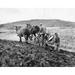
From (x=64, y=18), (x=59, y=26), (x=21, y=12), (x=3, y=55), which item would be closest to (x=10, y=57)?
(x=3, y=55)

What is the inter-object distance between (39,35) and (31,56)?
0.67 meters

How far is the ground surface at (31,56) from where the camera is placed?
4.17 metres

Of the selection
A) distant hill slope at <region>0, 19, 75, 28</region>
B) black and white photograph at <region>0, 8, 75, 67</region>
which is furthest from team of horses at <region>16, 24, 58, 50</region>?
distant hill slope at <region>0, 19, 75, 28</region>

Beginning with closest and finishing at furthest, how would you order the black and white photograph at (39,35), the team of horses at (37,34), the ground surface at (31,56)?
1. the ground surface at (31,56)
2. the black and white photograph at (39,35)
3. the team of horses at (37,34)

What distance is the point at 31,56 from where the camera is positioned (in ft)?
14.0

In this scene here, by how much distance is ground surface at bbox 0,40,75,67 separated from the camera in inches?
164

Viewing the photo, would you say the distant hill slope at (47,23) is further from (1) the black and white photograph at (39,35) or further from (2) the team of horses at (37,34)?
(2) the team of horses at (37,34)

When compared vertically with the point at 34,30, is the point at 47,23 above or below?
above

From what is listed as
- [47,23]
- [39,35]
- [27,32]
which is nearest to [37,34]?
[39,35]

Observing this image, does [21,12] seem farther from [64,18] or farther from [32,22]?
[64,18]

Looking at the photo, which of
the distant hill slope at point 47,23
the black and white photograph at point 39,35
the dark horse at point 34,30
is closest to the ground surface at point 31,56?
the black and white photograph at point 39,35

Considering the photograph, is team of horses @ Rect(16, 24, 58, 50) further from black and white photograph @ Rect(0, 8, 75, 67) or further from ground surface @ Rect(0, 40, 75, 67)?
ground surface @ Rect(0, 40, 75, 67)

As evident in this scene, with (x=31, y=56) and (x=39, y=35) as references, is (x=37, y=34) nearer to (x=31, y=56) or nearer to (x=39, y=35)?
(x=39, y=35)
